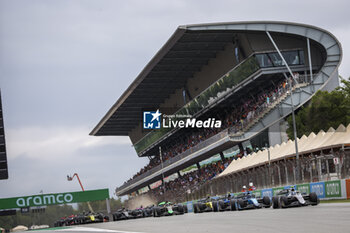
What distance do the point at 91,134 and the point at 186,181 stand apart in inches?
1319

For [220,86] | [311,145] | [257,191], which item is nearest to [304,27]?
[220,86]

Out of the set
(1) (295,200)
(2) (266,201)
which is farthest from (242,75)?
(1) (295,200)

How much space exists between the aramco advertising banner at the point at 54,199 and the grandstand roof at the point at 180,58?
14347mm

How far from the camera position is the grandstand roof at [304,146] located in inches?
1439

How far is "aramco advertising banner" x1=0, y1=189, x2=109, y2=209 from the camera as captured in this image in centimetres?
5666

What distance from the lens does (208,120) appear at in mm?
70875

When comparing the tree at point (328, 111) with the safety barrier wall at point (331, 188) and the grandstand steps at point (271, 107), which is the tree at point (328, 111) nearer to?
the grandstand steps at point (271, 107)

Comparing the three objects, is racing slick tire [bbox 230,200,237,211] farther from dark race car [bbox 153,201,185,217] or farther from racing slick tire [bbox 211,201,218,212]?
dark race car [bbox 153,201,185,217]

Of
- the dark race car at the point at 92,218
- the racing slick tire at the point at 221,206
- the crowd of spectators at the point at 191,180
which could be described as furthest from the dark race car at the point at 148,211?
the crowd of spectators at the point at 191,180

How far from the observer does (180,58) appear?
61.9 metres

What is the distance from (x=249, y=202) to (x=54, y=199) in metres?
32.8

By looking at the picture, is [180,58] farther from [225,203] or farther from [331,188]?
[331,188]

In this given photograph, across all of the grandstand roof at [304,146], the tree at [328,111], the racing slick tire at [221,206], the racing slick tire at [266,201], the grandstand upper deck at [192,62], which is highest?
the grandstand upper deck at [192,62]

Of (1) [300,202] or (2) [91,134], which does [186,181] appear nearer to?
(2) [91,134]
